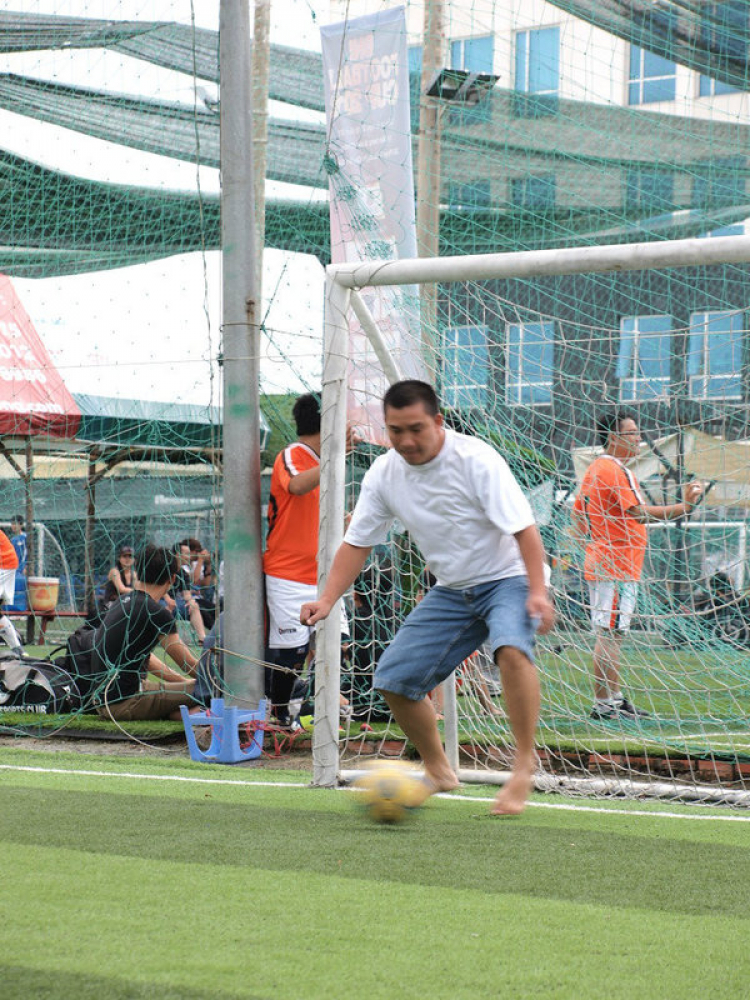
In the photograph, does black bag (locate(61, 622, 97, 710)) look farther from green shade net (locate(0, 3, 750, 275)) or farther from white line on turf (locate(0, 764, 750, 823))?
green shade net (locate(0, 3, 750, 275))

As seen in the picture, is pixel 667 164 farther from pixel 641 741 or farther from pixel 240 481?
pixel 641 741

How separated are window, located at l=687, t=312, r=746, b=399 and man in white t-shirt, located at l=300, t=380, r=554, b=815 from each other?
8.58 feet

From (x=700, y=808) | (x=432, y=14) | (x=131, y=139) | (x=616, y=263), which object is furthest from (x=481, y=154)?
(x=700, y=808)

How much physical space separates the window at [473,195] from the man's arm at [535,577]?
680cm

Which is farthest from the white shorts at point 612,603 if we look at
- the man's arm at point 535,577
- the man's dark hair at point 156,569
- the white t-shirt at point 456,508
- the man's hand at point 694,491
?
the man's dark hair at point 156,569

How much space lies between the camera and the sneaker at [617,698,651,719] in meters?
6.68

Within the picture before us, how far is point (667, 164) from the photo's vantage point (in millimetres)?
10570

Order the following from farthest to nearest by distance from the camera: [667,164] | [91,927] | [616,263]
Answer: [667,164] → [616,263] → [91,927]

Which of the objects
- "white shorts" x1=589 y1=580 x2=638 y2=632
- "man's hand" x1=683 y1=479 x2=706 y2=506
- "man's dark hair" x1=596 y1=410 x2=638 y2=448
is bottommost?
"white shorts" x1=589 y1=580 x2=638 y2=632

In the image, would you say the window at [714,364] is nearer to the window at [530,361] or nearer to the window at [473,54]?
the window at [530,361]

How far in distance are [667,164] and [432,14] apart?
236 centimetres

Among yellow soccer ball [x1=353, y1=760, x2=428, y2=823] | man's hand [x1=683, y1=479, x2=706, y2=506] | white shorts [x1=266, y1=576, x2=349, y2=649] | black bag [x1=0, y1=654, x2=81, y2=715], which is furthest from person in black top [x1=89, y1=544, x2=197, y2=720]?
yellow soccer ball [x1=353, y1=760, x2=428, y2=823]

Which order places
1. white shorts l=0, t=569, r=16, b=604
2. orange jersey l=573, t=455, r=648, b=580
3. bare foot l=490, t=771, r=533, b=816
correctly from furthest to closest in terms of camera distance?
white shorts l=0, t=569, r=16, b=604 → orange jersey l=573, t=455, r=648, b=580 → bare foot l=490, t=771, r=533, b=816

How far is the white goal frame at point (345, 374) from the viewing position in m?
5.39
